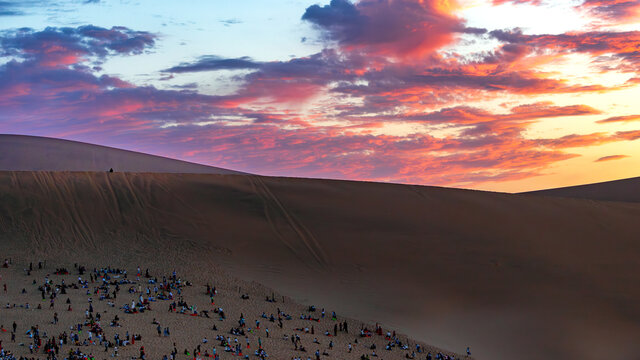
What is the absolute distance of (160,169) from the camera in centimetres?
8638

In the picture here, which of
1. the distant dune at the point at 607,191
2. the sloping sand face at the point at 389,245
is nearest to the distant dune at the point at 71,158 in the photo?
the sloping sand face at the point at 389,245

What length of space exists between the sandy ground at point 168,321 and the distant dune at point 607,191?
160 ft

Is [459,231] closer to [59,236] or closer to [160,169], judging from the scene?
[59,236]

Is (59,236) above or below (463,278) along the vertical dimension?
above

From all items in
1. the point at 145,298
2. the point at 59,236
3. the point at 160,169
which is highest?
the point at 160,169

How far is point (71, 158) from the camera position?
81250mm

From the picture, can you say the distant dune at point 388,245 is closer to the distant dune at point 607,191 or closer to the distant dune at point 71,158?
the distant dune at point 607,191

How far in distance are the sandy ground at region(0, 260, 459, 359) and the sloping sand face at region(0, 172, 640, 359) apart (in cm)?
216

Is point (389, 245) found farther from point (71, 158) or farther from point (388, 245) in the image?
point (71, 158)

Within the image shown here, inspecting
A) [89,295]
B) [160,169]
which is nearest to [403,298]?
[89,295]

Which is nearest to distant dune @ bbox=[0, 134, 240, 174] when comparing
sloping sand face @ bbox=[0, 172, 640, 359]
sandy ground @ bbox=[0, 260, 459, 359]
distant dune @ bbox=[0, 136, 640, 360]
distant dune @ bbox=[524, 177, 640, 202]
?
distant dune @ bbox=[0, 136, 640, 360]

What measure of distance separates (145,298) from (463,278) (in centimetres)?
1582

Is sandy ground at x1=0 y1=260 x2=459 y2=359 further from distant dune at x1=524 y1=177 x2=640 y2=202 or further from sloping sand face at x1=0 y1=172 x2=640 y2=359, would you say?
distant dune at x1=524 y1=177 x2=640 y2=202

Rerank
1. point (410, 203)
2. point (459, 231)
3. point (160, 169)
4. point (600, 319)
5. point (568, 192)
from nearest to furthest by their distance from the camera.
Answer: point (600, 319)
point (459, 231)
point (410, 203)
point (568, 192)
point (160, 169)
